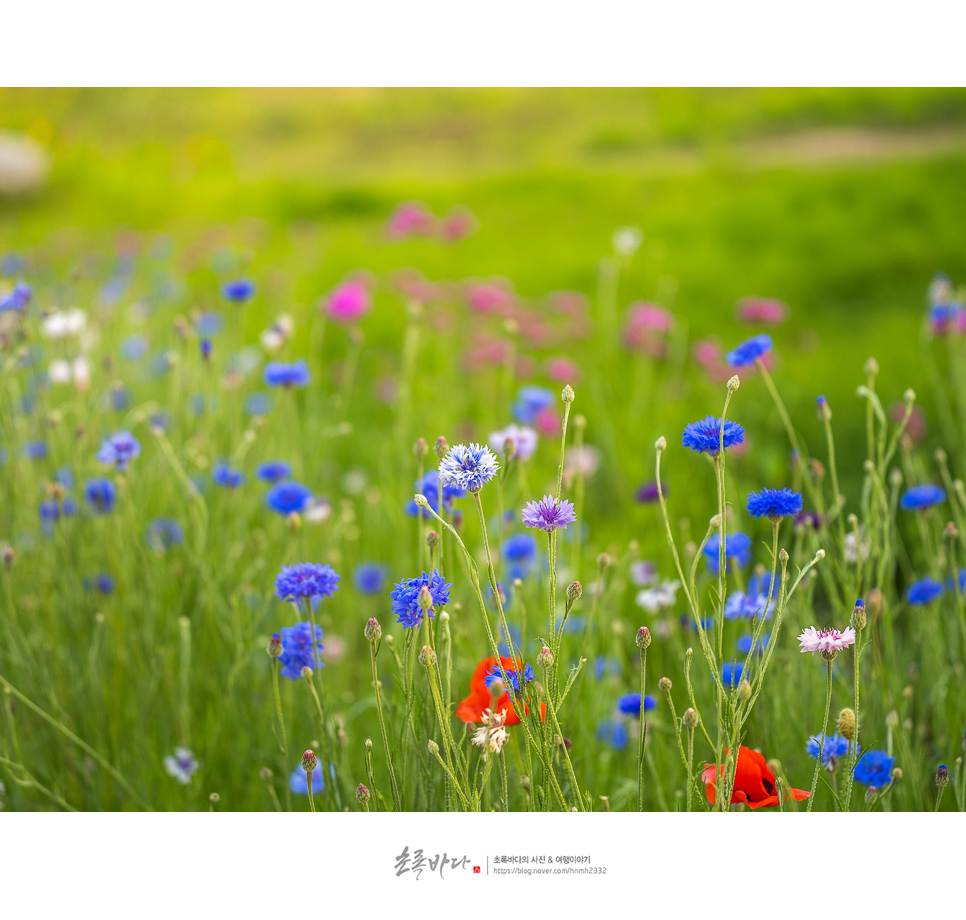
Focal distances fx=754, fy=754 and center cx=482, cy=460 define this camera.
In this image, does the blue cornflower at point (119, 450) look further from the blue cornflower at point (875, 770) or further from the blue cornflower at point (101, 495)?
the blue cornflower at point (875, 770)

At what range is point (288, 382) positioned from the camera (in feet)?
3.45

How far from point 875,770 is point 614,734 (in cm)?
Answer: 31

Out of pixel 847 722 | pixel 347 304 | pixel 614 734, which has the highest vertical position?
pixel 347 304

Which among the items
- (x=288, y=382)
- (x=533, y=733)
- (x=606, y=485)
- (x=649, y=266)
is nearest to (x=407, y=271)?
(x=649, y=266)

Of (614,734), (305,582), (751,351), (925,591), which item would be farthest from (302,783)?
(925,591)

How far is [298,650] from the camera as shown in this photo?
2.36 feet

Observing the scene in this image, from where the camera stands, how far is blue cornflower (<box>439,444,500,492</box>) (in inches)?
20.8

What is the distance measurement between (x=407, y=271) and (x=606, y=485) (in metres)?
0.80

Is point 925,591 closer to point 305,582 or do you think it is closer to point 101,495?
point 305,582

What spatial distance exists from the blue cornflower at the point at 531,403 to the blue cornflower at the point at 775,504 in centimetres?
62

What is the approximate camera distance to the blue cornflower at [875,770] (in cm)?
73

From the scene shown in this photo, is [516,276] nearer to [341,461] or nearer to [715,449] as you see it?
[341,461]

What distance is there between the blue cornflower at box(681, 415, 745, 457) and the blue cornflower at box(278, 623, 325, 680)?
0.39 m

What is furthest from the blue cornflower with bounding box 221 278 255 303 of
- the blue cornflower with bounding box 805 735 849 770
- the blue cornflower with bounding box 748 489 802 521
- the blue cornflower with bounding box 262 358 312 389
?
the blue cornflower with bounding box 805 735 849 770
